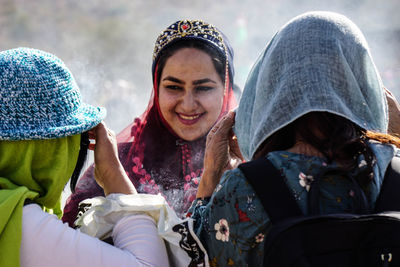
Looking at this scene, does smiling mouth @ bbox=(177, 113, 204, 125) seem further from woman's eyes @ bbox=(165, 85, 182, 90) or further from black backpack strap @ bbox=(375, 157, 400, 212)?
black backpack strap @ bbox=(375, 157, 400, 212)

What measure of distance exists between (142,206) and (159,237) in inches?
5.2

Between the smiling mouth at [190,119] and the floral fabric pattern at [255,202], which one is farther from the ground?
the smiling mouth at [190,119]

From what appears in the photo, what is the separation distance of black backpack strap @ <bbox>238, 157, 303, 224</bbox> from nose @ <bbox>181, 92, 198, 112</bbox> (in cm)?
181

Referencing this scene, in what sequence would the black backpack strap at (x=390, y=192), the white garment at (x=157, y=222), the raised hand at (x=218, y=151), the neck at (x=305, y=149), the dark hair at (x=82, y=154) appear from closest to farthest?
the black backpack strap at (x=390, y=192), the neck at (x=305, y=149), the white garment at (x=157, y=222), the dark hair at (x=82, y=154), the raised hand at (x=218, y=151)

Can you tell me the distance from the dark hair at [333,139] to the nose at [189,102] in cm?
168

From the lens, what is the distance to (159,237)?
152cm

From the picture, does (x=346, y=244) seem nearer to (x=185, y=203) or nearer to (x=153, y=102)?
(x=185, y=203)

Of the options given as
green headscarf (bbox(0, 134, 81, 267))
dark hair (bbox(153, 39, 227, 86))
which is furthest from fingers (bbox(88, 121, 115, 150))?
dark hair (bbox(153, 39, 227, 86))

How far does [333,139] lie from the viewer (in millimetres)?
1312

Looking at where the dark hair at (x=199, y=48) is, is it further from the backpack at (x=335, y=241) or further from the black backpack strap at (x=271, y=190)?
the backpack at (x=335, y=241)

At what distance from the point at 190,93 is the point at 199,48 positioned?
356 mm

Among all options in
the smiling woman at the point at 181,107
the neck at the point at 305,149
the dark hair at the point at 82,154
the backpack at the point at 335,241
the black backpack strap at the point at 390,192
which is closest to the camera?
the backpack at the point at 335,241

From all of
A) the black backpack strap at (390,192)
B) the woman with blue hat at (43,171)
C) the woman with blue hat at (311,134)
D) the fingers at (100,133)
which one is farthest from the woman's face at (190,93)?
the black backpack strap at (390,192)

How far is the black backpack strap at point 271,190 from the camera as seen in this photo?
3.94 ft
